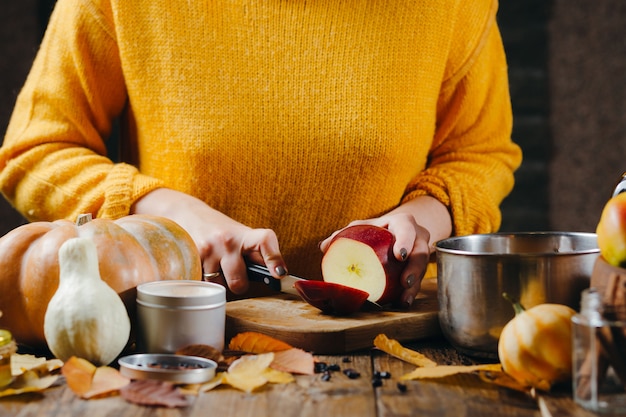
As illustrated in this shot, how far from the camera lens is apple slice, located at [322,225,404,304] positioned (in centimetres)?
131

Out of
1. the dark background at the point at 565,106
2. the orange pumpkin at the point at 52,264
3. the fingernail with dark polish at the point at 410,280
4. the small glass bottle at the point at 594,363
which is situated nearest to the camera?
the small glass bottle at the point at 594,363

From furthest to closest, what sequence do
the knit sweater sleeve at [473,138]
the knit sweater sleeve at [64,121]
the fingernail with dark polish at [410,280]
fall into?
the knit sweater sleeve at [473,138] → the knit sweater sleeve at [64,121] → the fingernail with dark polish at [410,280]

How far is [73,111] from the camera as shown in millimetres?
1627

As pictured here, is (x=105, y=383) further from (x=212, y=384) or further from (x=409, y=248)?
(x=409, y=248)

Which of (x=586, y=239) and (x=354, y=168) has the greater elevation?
(x=354, y=168)

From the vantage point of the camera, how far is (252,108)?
5.15 feet

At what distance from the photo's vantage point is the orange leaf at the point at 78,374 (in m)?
0.91

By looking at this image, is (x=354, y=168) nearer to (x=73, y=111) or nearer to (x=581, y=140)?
(x=73, y=111)

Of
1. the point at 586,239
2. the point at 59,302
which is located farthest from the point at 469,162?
the point at 59,302

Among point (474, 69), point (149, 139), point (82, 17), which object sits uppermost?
point (82, 17)

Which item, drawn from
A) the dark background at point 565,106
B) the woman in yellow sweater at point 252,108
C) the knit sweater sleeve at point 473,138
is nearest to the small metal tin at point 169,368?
the woman in yellow sweater at point 252,108

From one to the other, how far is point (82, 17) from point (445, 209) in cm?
86

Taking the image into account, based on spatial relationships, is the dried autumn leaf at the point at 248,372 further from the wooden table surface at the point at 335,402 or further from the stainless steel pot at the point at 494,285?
the stainless steel pot at the point at 494,285

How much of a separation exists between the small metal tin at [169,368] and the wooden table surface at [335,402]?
3 centimetres
